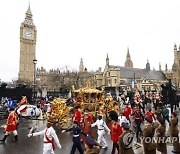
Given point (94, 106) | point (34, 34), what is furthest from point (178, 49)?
point (94, 106)

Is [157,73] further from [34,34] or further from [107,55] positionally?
[34,34]

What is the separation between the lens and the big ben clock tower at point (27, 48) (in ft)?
327

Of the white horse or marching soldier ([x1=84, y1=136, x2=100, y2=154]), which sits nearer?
marching soldier ([x1=84, y1=136, x2=100, y2=154])

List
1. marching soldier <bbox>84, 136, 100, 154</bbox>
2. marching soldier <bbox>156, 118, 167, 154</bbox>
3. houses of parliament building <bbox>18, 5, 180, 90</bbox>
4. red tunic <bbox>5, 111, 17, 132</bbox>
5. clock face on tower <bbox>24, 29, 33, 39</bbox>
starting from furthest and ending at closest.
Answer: clock face on tower <bbox>24, 29, 33, 39</bbox>, houses of parliament building <bbox>18, 5, 180, 90</bbox>, red tunic <bbox>5, 111, 17, 132</bbox>, marching soldier <bbox>156, 118, 167, 154</bbox>, marching soldier <bbox>84, 136, 100, 154</bbox>

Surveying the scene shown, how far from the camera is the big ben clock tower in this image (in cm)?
9962

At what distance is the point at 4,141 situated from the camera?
38.4 feet

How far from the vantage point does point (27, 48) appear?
102 meters

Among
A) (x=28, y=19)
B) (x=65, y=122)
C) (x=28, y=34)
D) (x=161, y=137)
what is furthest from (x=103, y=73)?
(x=161, y=137)

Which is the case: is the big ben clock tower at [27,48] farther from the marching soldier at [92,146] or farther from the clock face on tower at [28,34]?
the marching soldier at [92,146]

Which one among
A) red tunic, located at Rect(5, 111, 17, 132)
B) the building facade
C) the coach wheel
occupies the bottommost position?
the coach wheel

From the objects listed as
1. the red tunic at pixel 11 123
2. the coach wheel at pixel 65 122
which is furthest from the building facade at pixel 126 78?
the red tunic at pixel 11 123

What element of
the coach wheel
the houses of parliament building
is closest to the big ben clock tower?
the houses of parliament building

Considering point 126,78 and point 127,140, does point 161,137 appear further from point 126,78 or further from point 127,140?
point 126,78

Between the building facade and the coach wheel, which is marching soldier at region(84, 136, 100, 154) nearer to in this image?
the coach wheel
